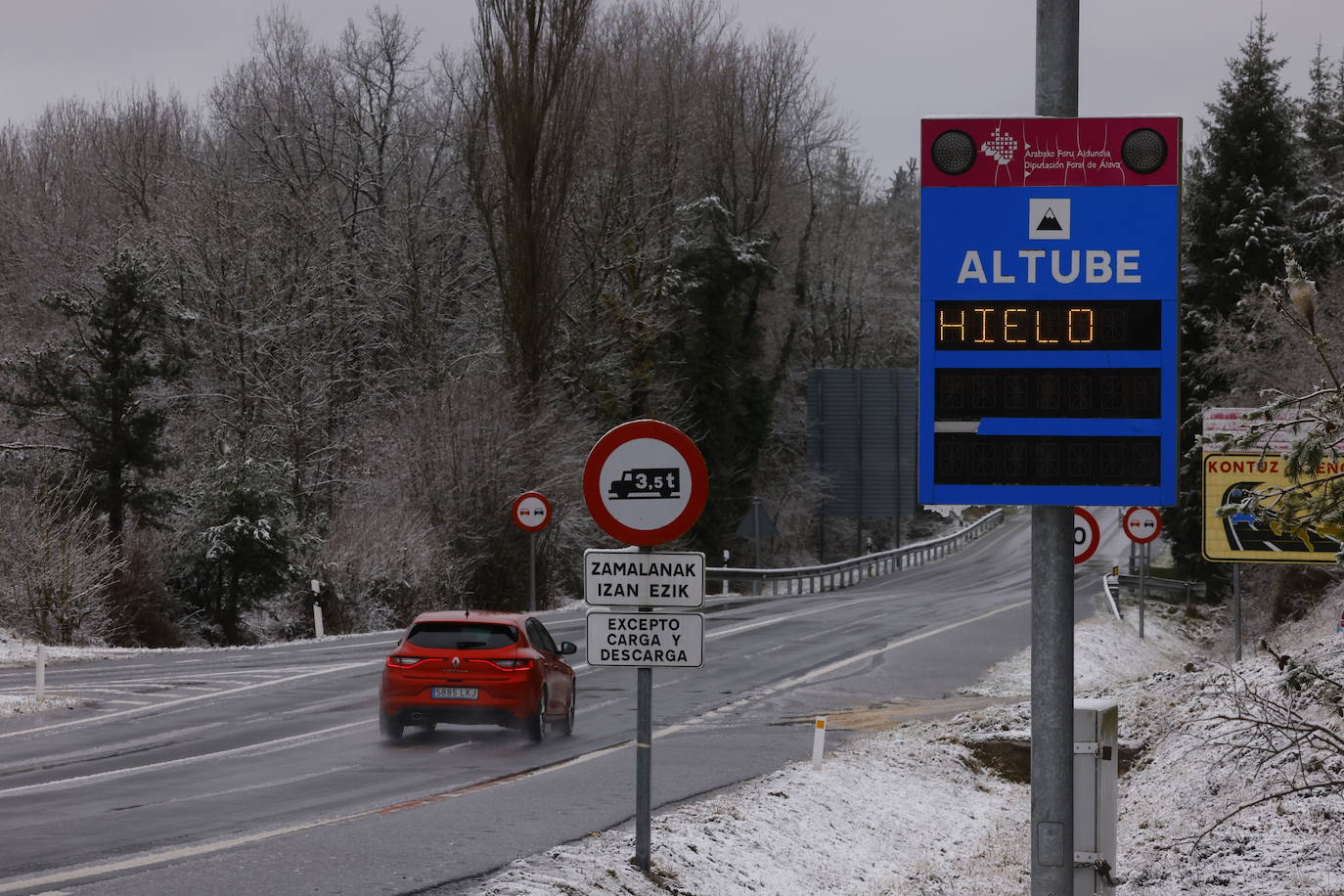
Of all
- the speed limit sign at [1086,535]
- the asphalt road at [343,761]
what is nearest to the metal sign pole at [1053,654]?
A: the asphalt road at [343,761]

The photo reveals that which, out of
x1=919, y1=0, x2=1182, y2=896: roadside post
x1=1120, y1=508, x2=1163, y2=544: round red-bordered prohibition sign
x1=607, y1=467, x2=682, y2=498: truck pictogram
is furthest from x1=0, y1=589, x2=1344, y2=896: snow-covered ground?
x1=1120, y1=508, x2=1163, y2=544: round red-bordered prohibition sign

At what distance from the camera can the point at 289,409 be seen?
44469mm

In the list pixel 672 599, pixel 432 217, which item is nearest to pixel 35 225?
pixel 432 217

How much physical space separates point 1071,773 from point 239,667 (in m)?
19.7

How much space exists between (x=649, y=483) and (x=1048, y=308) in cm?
244

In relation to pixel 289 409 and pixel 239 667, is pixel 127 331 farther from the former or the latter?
pixel 239 667

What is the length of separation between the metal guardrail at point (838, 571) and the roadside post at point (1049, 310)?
31919 millimetres

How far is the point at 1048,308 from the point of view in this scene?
800 cm

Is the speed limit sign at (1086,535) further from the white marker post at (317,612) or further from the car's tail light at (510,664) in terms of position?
the white marker post at (317,612)

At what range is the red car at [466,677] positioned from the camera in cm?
1703

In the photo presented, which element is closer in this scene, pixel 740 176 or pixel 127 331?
pixel 127 331

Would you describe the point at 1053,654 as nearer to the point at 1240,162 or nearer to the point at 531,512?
the point at 531,512

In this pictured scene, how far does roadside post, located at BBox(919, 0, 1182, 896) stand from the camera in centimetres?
785

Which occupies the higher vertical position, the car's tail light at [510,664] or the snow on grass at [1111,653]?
the car's tail light at [510,664]
